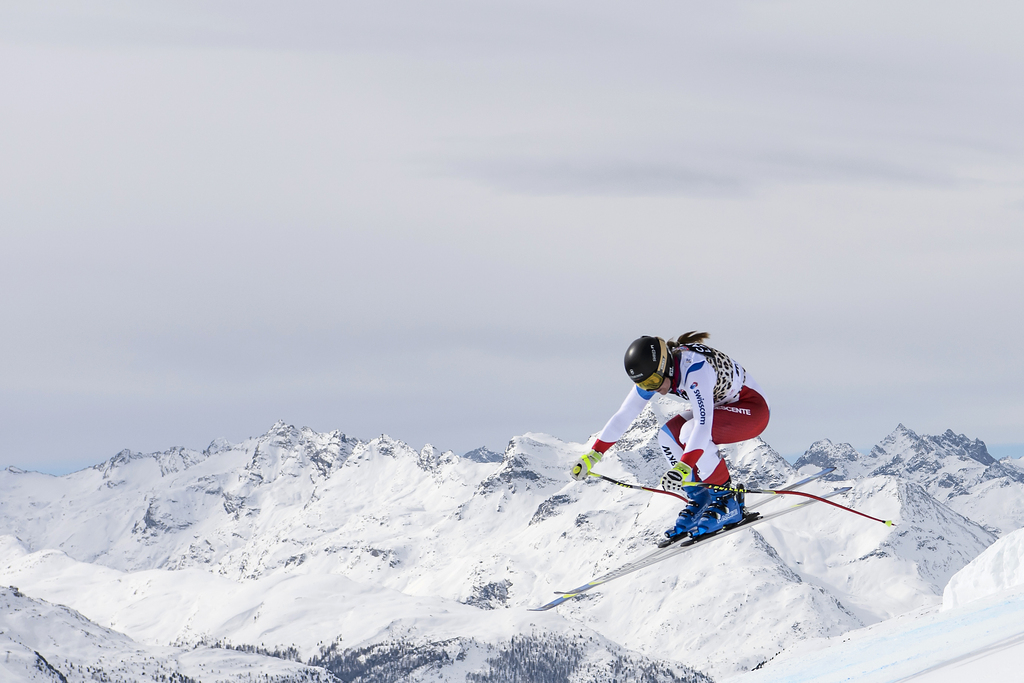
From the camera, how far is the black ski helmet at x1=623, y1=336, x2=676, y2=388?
11891 mm

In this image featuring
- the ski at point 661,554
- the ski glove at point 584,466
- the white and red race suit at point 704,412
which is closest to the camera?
the white and red race suit at point 704,412

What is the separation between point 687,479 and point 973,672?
4.17 meters

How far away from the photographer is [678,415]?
1368 centimetres

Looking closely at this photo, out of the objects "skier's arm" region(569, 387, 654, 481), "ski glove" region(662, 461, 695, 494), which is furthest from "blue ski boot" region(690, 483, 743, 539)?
"skier's arm" region(569, 387, 654, 481)

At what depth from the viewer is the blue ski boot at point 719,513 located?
43.8ft

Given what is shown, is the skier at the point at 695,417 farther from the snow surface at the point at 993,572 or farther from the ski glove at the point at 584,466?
the snow surface at the point at 993,572

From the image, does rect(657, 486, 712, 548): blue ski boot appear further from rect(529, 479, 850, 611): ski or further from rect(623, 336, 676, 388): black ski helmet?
rect(623, 336, 676, 388): black ski helmet

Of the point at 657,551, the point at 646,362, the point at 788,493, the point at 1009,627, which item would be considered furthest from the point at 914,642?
the point at 646,362

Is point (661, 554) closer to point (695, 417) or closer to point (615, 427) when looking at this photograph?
point (615, 427)

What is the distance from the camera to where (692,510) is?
13539mm

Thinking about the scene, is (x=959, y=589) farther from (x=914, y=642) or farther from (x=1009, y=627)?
(x=1009, y=627)

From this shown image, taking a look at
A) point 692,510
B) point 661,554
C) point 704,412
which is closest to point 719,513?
point 692,510

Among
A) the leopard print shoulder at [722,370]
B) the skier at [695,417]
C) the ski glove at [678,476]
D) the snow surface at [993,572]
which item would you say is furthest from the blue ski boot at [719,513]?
the snow surface at [993,572]

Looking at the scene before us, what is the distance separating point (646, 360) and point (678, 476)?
1.77 meters
